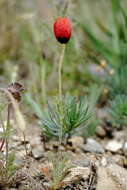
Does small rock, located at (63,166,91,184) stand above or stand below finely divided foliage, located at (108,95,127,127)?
below

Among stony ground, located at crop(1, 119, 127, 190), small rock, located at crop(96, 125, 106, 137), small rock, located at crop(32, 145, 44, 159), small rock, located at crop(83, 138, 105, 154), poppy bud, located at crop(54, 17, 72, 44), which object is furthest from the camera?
small rock, located at crop(96, 125, 106, 137)

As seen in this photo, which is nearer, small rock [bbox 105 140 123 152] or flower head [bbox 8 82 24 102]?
flower head [bbox 8 82 24 102]

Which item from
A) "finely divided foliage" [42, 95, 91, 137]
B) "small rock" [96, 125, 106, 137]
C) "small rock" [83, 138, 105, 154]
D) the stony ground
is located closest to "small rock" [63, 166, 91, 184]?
the stony ground

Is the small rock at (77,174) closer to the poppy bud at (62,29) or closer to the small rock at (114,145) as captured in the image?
the small rock at (114,145)

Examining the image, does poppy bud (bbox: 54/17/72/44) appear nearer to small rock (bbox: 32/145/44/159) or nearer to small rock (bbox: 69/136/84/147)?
small rock (bbox: 32/145/44/159)

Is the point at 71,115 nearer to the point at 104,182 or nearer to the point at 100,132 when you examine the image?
the point at 104,182

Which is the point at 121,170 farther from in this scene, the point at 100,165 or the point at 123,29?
the point at 123,29
